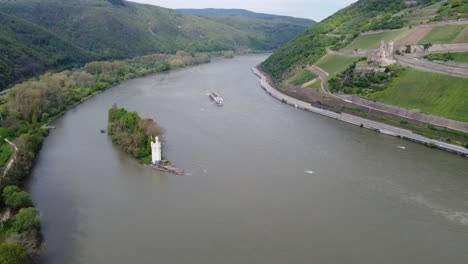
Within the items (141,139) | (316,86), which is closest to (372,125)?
(316,86)

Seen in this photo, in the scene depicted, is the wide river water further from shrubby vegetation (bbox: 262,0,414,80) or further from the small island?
shrubby vegetation (bbox: 262,0,414,80)

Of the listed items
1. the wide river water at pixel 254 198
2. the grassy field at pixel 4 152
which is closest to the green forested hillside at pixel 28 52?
the wide river water at pixel 254 198

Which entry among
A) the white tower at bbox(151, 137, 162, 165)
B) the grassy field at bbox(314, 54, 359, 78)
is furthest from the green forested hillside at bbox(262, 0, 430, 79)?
the white tower at bbox(151, 137, 162, 165)

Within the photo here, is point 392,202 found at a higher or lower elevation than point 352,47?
lower

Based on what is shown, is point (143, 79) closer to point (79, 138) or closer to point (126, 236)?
point (79, 138)

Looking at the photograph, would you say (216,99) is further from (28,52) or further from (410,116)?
(28,52)

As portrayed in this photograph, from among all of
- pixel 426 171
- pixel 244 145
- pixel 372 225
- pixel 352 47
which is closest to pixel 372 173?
pixel 426 171
